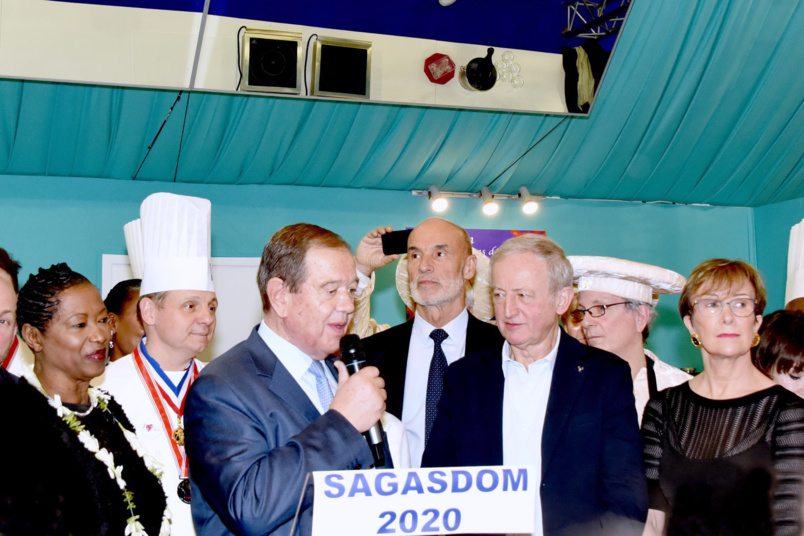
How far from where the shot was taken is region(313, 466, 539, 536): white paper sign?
1.28 metres

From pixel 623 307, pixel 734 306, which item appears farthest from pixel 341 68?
pixel 734 306

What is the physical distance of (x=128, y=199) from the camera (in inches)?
238

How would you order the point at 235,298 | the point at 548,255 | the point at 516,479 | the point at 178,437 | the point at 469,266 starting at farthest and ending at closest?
the point at 235,298, the point at 469,266, the point at 178,437, the point at 548,255, the point at 516,479

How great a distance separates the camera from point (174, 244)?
9.00 feet

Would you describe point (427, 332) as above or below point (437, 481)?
above

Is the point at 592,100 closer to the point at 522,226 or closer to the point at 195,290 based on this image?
the point at 522,226

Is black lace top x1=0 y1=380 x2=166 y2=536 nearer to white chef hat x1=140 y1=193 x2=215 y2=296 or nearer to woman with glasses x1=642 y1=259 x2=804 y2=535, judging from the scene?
white chef hat x1=140 y1=193 x2=215 y2=296

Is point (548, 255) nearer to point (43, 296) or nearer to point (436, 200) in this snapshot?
point (43, 296)

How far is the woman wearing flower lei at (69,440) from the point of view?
4.14ft

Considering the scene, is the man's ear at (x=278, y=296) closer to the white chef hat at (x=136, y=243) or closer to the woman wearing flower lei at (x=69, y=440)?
the woman wearing flower lei at (x=69, y=440)

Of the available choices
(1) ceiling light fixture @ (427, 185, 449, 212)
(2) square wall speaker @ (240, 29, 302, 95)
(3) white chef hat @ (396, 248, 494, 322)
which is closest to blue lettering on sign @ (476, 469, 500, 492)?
(3) white chef hat @ (396, 248, 494, 322)

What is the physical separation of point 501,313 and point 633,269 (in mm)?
668

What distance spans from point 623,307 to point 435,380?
0.69 metres

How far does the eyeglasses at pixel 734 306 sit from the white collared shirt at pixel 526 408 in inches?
15.8
